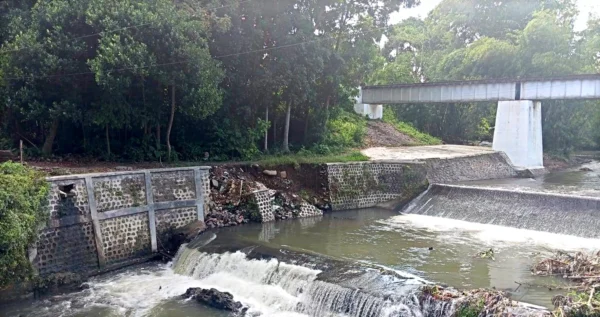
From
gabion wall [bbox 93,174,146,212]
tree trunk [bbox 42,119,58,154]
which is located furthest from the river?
tree trunk [bbox 42,119,58,154]

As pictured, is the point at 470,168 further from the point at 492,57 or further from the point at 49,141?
the point at 49,141

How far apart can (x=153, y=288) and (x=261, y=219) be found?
5.21 metres

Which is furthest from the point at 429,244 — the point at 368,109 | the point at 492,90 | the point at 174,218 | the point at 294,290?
the point at 368,109

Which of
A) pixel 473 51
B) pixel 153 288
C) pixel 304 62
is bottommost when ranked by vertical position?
pixel 153 288

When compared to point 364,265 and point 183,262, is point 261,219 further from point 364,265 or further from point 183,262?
point 364,265

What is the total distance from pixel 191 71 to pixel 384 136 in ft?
56.8

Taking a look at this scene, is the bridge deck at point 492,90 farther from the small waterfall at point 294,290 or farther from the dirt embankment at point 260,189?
the small waterfall at point 294,290

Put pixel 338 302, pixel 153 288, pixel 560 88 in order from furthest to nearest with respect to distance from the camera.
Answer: pixel 560 88
pixel 153 288
pixel 338 302

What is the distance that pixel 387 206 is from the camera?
1972 cm

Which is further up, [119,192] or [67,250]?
[119,192]

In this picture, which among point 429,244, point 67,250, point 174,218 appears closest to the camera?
point 67,250

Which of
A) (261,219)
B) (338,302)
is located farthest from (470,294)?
(261,219)

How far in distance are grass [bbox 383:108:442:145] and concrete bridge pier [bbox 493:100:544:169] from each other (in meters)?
7.10

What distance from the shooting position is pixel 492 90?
1008 inches
